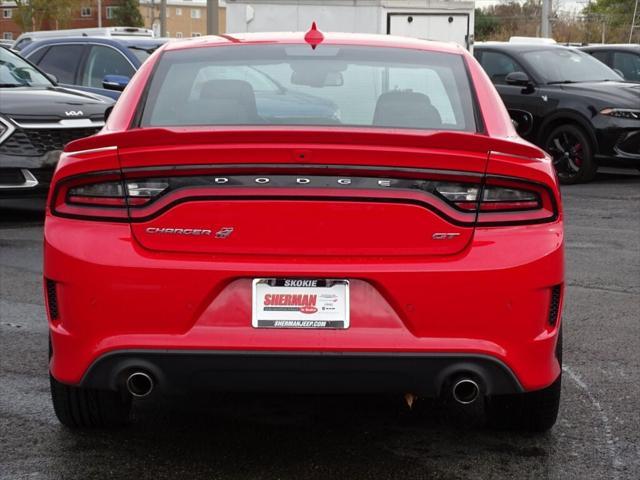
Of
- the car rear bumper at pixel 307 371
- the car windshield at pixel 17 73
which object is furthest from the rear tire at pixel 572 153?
the car rear bumper at pixel 307 371

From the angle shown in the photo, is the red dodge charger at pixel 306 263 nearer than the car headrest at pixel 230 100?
Yes

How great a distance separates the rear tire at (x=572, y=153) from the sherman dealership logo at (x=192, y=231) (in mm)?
11384

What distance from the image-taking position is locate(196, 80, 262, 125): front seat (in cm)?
469

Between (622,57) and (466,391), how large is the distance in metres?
15.9

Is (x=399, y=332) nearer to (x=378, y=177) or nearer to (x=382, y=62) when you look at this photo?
(x=378, y=177)

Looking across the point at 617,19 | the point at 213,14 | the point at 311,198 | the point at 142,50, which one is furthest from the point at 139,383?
the point at 617,19

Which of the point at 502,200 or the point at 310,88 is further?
the point at 310,88

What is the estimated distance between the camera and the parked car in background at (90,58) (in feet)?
49.1

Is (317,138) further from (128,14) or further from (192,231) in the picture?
(128,14)

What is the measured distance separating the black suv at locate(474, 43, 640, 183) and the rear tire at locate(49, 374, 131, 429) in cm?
997

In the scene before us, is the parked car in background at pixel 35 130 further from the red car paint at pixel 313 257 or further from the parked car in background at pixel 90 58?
the red car paint at pixel 313 257

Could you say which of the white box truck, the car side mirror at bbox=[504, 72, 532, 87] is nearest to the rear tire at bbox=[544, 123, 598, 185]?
the car side mirror at bbox=[504, 72, 532, 87]

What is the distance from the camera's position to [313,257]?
3.95 metres

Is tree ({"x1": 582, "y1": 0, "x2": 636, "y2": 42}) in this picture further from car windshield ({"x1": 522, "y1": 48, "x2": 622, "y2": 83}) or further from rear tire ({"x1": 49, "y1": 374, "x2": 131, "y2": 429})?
rear tire ({"x1": 49, "y1": 374, "x2": 131, "y2": 429})
